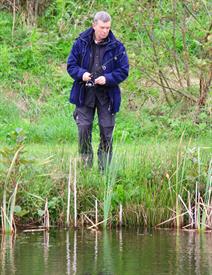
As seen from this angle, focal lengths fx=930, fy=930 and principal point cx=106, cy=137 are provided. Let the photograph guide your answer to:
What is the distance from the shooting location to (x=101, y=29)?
10.5 meters

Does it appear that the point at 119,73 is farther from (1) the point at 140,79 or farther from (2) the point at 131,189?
(1) the point at 140,79

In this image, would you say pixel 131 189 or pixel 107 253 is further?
pixel 131 189

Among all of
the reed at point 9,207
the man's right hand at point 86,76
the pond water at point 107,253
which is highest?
the man's right hand at point 86,76

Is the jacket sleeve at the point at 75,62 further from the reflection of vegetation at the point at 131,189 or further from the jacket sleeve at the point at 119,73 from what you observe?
the reflection of vegetation at the point at 131,189

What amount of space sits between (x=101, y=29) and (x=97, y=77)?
0.55m

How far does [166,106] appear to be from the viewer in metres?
15.6

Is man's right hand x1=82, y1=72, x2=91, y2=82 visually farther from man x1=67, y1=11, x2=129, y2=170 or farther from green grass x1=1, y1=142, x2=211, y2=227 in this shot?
green grass x1=1, y1=142, x2=211, y2=227

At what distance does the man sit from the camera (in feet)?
34.7

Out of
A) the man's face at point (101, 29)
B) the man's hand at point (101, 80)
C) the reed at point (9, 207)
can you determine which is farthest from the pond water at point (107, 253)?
the man's face at point (101, 29)

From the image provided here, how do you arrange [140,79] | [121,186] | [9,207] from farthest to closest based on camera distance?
[140,79]
[121,186]
[9,207]

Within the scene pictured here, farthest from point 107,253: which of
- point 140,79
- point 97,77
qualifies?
point 140,79

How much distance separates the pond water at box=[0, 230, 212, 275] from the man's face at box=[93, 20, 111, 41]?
224 cm

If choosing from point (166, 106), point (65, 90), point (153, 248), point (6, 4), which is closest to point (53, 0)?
point (6, 4)

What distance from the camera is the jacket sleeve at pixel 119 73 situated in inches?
416
